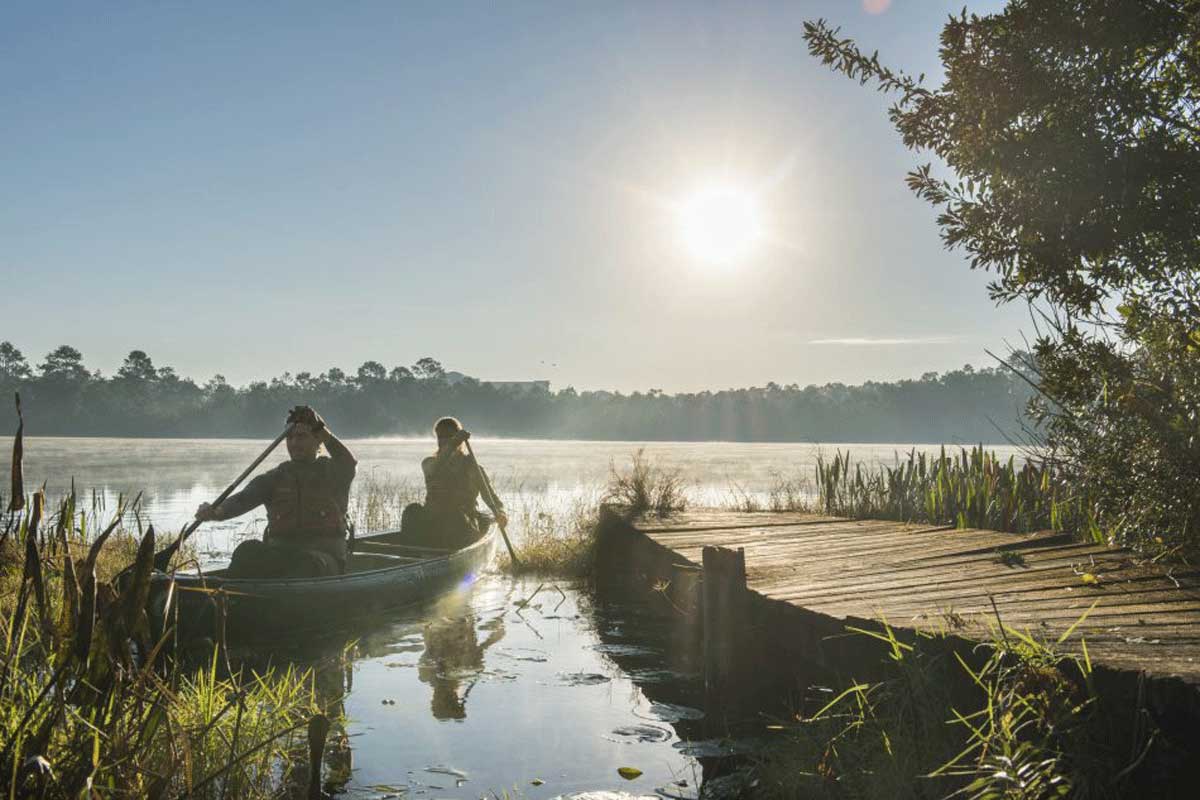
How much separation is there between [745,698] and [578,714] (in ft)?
4.05

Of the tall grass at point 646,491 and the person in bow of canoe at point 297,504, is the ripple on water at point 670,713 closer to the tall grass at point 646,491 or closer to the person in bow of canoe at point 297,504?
the person in bow of canoe at point 297,504

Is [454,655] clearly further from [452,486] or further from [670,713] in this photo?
[452,486]

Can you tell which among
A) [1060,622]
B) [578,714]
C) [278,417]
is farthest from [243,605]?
→ [278,417]

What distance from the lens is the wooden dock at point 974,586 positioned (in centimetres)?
419

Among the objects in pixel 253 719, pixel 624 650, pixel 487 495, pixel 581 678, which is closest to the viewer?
pixel 253 719

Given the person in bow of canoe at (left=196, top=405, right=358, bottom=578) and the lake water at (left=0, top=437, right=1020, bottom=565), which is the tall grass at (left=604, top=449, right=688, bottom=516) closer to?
the lake water at (left=0, top=437, right=1020, bottom=565)

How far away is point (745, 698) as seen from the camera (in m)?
6.61

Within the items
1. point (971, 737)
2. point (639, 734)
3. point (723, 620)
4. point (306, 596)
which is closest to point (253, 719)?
point (639, 734)

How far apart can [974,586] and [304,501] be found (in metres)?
5.74

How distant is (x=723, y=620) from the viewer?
6406 mm

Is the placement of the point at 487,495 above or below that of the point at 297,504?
below

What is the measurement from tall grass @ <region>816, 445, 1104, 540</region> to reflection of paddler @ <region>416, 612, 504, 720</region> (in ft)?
17.0

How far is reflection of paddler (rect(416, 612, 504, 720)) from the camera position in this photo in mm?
7058

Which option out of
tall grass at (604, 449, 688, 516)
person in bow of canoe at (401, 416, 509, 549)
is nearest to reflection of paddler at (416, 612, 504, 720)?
person in bow of canoe at (401, 416, 509, 549)
